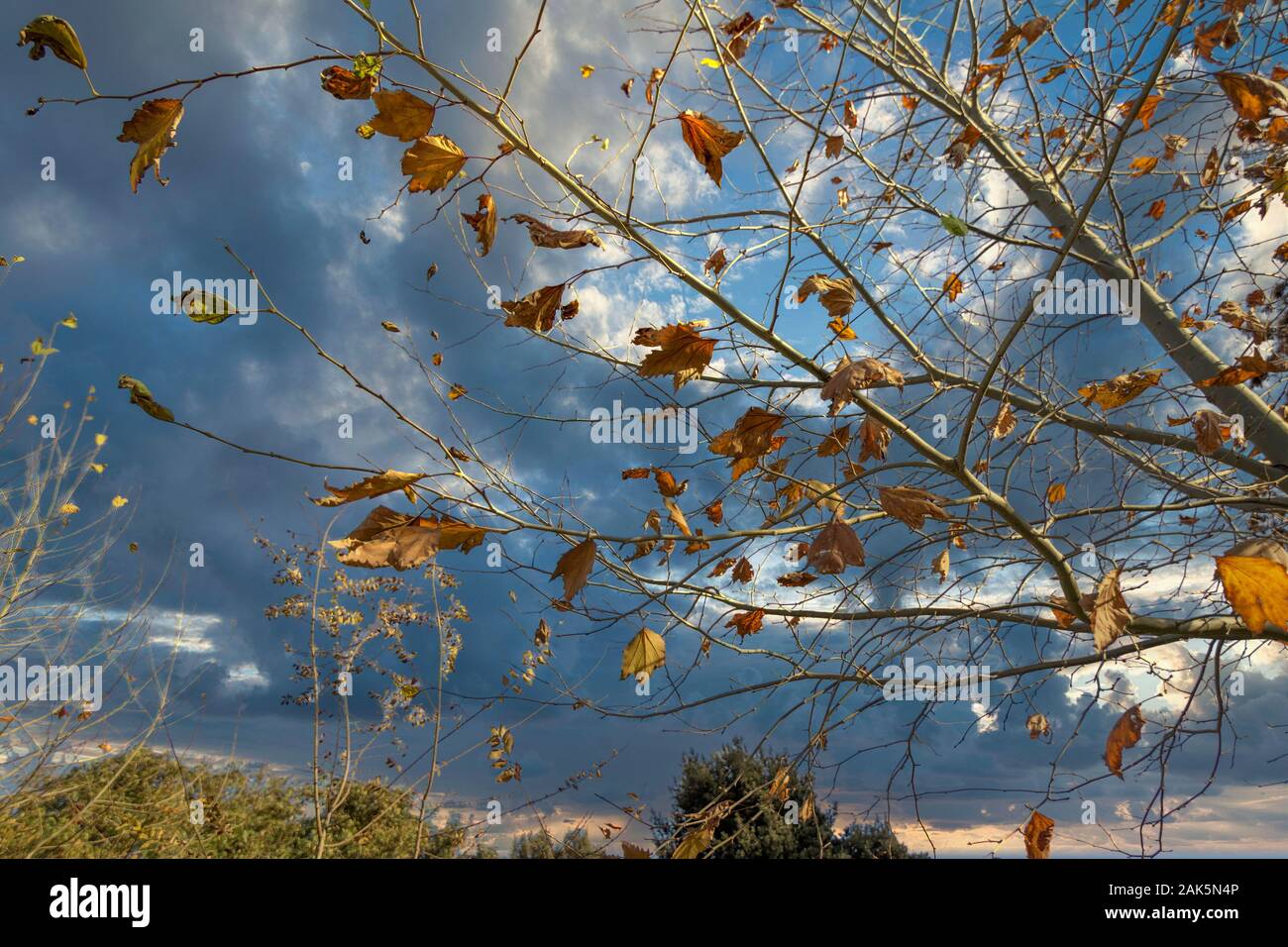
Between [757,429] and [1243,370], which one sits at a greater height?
[1243,370]

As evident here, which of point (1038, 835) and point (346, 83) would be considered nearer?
point (346, 83)

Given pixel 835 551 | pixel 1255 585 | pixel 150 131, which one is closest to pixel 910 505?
pixel 835 551

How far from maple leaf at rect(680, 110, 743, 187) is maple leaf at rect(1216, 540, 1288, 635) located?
4.59ft

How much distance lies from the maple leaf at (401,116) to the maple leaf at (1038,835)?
96.7 inches

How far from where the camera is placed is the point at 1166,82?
9.62 ft

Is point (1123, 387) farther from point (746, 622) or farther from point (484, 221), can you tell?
point (484, 221)

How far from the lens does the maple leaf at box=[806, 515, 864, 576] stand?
54.7 inches

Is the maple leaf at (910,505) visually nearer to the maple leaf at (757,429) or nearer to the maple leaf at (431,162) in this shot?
the maple leaf at (757,429)

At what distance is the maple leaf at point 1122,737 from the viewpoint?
1.99 m

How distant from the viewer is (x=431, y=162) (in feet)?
4.37

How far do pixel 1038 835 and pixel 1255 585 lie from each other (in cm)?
104

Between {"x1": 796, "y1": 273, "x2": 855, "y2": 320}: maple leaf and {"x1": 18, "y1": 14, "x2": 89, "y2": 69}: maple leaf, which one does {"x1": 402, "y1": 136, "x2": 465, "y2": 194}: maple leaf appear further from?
{"x1": 796, "y1": 273, "x2": 855, "y2": 320}: maple leaf
